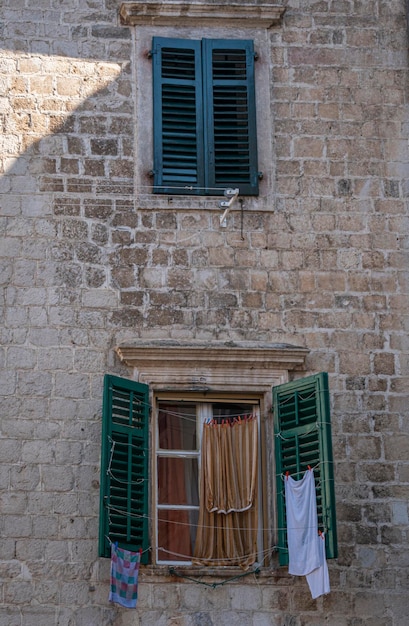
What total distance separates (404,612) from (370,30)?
543 centimetres

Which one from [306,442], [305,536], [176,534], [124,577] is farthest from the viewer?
[176,534]

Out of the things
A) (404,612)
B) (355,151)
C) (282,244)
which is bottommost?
(404,612)

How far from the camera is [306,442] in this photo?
1318 cm

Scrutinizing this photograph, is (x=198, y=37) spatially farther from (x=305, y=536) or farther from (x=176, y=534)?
(x=305, y=536)

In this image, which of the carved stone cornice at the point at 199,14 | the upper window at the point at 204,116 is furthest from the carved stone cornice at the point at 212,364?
the carved stone cornice at the point at 199,14

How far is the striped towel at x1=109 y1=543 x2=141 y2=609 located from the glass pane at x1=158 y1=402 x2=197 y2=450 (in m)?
1.23

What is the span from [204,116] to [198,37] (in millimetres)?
797

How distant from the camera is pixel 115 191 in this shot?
14.1 m

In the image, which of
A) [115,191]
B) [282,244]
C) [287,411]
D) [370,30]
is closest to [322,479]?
[287,411]

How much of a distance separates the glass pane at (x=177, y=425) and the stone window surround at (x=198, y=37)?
5.90 ft

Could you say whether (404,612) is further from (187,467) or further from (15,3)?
(15,3)

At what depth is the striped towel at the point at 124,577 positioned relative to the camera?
1262 centimetres

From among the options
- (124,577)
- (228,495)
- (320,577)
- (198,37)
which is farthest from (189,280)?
(320,577)

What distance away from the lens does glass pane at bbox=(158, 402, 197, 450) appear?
13633 mm
